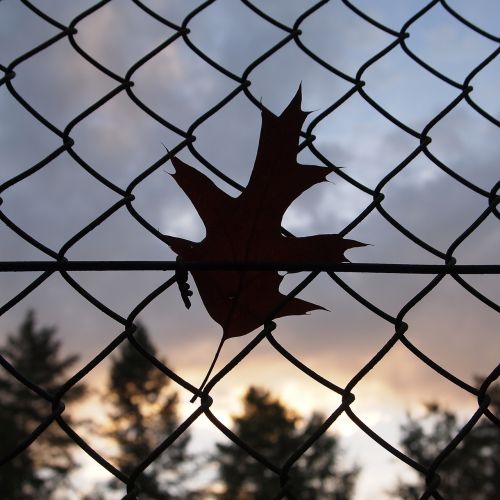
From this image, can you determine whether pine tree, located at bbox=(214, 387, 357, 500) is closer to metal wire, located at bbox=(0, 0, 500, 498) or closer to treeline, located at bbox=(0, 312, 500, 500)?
treeline, located at bbox=(0, 312, 500, 500)

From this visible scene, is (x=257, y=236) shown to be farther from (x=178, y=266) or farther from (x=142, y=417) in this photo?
(x=142, y=417)

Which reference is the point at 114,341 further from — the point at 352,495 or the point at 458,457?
the point at 352,495

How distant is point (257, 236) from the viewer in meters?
0.99

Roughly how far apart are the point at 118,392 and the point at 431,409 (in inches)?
527

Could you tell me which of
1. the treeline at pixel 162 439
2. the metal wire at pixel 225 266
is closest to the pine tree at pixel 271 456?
the treeline at pixel 162 439

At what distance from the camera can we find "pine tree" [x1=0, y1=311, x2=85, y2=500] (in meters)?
24.9

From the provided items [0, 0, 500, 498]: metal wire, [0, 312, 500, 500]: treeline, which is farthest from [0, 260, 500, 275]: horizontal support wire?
[0, 312, 500, 500]: treeline

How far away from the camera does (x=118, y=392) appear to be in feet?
94.6

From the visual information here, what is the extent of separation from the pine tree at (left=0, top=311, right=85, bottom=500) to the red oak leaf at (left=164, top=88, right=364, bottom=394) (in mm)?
25350

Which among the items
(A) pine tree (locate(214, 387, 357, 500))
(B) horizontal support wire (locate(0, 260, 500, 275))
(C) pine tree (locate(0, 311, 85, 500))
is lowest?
(B) horizontal support wire (locate(0, 260, 500, 275))

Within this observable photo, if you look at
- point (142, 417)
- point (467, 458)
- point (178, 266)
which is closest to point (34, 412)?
point (142, 417)

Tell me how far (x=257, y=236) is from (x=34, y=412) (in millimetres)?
27616

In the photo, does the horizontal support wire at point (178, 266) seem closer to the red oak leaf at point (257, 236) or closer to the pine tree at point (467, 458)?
the red oak leaf at point (257, 236)

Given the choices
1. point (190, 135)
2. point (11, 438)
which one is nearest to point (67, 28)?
point (190, 135)
